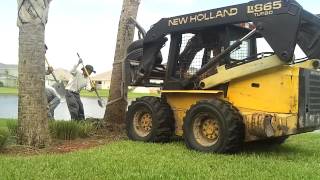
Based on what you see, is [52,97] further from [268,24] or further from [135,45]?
[268,24]

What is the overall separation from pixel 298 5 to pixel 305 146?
3.20 meters

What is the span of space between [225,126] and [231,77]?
0.90 m

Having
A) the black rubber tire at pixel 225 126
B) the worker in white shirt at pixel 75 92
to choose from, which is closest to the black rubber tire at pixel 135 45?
the black rubber tire at pixel 225 126

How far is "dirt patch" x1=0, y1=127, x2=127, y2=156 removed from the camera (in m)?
9.16

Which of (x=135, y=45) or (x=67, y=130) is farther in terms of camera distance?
(x=135, y=45)

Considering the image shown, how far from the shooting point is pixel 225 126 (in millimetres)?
9273

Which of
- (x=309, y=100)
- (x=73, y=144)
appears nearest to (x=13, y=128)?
(x=73, y=144)

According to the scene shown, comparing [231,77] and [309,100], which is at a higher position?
[231,77]

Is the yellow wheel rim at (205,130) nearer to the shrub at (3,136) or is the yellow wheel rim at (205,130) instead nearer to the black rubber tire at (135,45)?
the black rubber tire at (135,45)

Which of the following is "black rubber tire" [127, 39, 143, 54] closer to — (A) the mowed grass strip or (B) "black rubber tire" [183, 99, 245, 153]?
(B) "black rubber tire" [183, 99, 245, 153]

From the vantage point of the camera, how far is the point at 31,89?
9.44m

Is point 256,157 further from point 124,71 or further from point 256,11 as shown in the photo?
point 124,71

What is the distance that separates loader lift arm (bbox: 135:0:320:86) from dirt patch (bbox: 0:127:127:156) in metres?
1.99

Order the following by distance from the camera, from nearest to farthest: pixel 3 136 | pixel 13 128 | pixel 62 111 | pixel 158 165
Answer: pixel 158 165 < pixel 3 136 < pixel 13 128 < pixel 62 111
